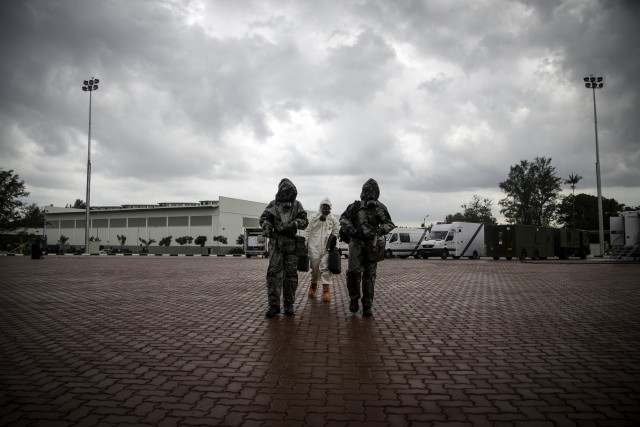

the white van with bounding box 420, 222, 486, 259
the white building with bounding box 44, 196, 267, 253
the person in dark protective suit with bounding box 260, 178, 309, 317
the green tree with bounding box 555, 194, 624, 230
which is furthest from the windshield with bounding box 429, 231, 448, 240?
the green tree with bounding box 555, 194, 624, 230

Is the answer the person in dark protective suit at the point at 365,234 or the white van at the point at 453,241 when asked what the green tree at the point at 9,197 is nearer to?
the white van at the point at 453,241

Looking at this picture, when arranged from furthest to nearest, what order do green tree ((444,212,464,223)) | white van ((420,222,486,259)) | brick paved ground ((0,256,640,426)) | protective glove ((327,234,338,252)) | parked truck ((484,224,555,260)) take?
green tree ((444,212,464,223))
white van ((420,222,486,259))
parked truck ((484,224,555,260))
protective glove ((327,234,338,252))
brick paved ground ((0,256,640,426))

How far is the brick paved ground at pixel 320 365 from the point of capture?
3.04 meters

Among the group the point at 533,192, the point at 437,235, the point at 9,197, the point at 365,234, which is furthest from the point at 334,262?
the point at 533,192

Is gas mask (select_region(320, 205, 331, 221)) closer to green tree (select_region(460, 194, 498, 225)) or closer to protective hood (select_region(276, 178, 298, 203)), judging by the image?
protective hood (select_region(276, 178, 298, 203))

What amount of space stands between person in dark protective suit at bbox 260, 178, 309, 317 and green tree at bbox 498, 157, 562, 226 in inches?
2511

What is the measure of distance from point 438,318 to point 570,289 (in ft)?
19.2

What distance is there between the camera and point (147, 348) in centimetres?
479

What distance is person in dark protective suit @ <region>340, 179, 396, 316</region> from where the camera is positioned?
675 centimetres

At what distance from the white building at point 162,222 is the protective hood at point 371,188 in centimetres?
5081

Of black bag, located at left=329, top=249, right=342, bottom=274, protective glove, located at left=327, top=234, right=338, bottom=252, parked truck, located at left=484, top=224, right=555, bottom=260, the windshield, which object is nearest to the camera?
black bag, located at left=329, top=249, right=342, bottom=274

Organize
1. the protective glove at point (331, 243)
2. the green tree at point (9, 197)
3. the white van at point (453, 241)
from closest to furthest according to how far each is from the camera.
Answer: the protective glove at point (331, 243) < the white van at point (453, 241) < the green tree at point (9, 197)

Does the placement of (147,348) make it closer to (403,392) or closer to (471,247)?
(403,392)

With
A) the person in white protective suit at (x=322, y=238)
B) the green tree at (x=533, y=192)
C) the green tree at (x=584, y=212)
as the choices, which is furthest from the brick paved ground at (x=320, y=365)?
the green tree at (x=584, y=212)
